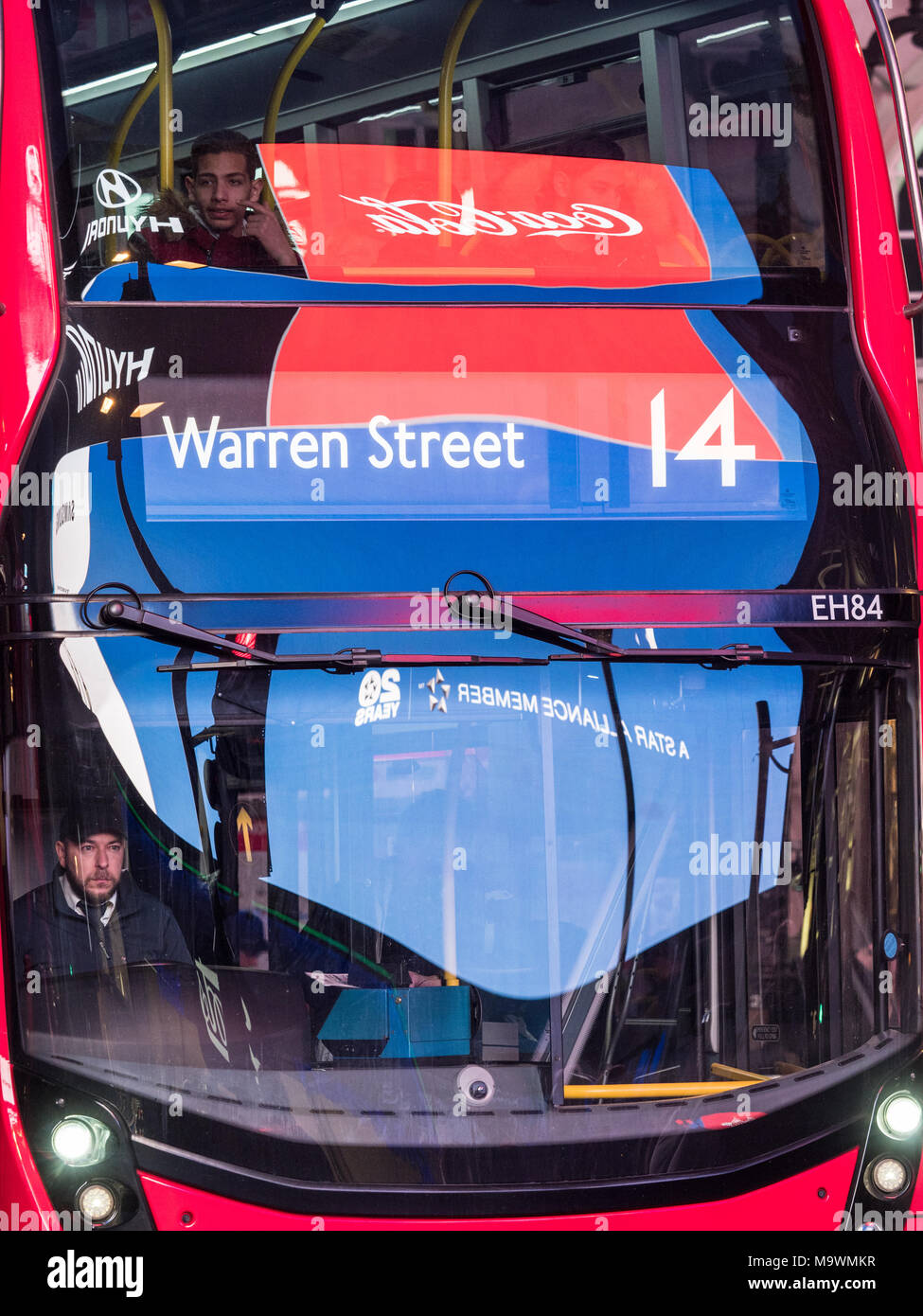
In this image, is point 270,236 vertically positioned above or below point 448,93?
below

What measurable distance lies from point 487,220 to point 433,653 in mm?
1093

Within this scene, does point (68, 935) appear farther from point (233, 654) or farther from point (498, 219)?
point (498, 219)

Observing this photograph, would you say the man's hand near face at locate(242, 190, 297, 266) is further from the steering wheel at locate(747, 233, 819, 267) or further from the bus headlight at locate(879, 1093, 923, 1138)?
the bus headlight at locate(879, 1093, 923, 1138)

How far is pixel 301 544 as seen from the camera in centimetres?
310

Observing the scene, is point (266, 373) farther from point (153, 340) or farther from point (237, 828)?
point (237, 828)

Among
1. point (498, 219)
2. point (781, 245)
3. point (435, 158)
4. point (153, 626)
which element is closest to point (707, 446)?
point (781, 245)

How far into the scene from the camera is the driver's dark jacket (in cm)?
303

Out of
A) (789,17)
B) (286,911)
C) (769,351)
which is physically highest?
(789,17)

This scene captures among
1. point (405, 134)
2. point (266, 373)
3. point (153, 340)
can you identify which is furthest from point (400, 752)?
point (405, 134)

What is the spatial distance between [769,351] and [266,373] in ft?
4.02

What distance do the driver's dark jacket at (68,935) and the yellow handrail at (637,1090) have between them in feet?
3.07

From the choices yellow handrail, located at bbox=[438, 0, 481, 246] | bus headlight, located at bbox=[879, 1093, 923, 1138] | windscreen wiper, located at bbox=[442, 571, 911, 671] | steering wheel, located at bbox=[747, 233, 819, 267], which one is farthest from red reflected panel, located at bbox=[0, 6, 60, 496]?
bus headlight, located at bbox=[879, 1093, 923, 1138]

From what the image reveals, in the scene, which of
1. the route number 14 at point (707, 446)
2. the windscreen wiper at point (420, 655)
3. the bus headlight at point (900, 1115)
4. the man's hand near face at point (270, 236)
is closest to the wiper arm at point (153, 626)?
the windscreen wiper at point (420, 655)

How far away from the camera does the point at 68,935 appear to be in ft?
9.95
